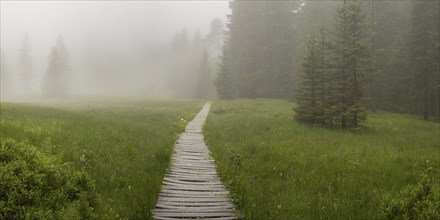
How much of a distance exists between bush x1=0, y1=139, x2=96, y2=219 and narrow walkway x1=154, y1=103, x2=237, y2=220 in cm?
161

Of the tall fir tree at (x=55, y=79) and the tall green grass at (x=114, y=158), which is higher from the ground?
the tall fir tree at (x=55, y=79)

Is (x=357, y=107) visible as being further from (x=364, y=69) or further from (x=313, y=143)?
(x=313, y=143)

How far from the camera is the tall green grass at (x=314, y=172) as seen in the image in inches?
309

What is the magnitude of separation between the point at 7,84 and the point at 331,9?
84712 millimetres

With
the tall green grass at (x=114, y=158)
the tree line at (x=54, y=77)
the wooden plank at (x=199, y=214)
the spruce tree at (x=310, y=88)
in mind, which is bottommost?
the wooden plank at (x=199, y=214)

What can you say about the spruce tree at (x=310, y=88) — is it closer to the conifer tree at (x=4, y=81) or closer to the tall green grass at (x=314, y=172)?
the tall green grass at (x=314, y=172)

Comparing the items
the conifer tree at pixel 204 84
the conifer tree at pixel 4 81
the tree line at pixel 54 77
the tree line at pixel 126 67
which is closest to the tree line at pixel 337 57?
→ the conifer tree at pixel 204 84

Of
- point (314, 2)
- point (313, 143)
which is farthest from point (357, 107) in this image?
point (314, 2)

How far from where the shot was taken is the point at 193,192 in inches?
355

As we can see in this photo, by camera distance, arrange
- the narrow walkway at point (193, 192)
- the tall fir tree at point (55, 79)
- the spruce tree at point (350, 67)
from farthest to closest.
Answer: the tall fir tree at point (55, 79), the spruce tree at point (350, 67), the narrow walkway at point (193, 192)

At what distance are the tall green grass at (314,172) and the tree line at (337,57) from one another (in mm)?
7653

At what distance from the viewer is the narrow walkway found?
7.53 m

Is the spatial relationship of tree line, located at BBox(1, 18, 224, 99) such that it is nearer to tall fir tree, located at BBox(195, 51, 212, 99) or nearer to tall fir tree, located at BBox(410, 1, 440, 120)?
tall fir tree, located at BBox(195, 51, 212, 99)

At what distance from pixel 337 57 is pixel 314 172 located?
17.0m
